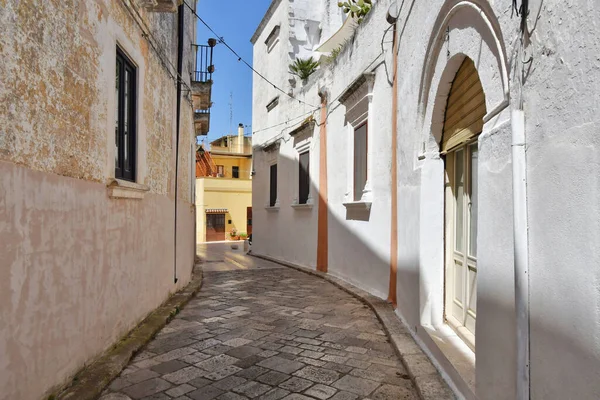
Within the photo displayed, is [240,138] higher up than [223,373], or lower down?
higher up

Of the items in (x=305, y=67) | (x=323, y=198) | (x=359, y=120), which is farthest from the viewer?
(x=305, y=67)

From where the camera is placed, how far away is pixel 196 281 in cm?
920

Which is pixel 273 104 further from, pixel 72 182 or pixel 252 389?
pixel 252 389

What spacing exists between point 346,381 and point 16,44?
11.5 ft

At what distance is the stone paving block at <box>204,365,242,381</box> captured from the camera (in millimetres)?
3826

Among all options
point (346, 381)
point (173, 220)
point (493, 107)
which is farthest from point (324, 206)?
point (493, 107)

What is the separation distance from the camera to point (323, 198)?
33.7ft

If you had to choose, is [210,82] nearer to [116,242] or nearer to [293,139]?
[293,139]

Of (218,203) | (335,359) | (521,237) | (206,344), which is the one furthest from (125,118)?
(218,203)

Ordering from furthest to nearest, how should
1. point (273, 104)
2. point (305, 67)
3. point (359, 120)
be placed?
point (273, 104) < point (305, 67) < point (359, 120)

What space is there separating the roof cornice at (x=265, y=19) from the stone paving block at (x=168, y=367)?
1328 cm

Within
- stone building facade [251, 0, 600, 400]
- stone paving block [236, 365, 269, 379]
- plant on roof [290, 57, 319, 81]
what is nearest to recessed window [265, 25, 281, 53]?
plant on roof [290, 57, 319, 81]

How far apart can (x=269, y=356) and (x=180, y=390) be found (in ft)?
3.60

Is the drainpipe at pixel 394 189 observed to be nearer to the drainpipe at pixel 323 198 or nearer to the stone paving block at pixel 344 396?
the stone paving block at pixel 344 396
